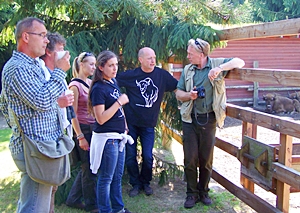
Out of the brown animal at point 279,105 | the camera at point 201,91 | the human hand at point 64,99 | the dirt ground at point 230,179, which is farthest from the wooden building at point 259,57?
the human hand at point 64,99

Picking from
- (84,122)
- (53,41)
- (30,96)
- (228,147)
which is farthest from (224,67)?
(30,96)

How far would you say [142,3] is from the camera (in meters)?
4.04

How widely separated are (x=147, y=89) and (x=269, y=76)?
56.2 inches

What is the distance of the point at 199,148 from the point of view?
4.01 metres

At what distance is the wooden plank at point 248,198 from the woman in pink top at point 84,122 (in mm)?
1593

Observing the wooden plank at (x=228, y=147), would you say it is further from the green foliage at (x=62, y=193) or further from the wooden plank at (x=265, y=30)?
the green foliage at (x=62, y=193)

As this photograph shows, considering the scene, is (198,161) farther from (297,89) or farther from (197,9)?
(297,89)

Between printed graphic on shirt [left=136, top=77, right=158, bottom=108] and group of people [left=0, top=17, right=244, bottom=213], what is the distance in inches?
0.5

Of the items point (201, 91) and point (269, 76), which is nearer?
point (269, 76)

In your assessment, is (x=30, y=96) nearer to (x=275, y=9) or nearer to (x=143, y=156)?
(x=143, y=156)

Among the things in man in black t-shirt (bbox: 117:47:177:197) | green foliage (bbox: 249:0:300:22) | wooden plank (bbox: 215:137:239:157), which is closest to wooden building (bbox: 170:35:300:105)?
green foliage (bbox: 249:0:300:22)

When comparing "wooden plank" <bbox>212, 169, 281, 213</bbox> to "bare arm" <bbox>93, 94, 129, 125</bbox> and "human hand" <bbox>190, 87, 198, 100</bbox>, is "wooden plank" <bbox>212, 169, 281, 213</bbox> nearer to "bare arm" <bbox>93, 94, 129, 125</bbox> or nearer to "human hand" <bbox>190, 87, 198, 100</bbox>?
"human hand" <bbox>190, 87, 198, 100</bbox>

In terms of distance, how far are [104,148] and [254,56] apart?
38.6 ft

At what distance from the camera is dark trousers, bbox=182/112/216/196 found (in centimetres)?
389
